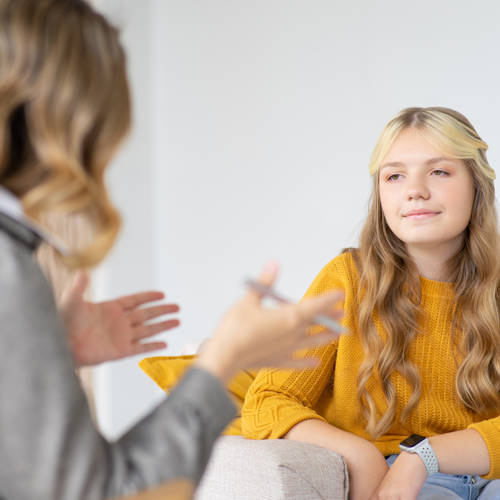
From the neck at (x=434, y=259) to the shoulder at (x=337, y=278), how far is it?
0.15 meters

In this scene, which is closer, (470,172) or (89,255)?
(89,255)

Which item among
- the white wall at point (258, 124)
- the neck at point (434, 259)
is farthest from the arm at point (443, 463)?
the white wall at point (258, 124)

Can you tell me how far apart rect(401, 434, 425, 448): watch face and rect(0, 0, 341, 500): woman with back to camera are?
0.72 m

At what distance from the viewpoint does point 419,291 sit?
5.88 ft

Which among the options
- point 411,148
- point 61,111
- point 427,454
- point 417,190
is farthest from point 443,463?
point 61,111

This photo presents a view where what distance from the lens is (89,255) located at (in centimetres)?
85

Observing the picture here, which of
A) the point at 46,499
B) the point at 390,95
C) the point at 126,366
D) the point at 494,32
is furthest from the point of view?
the point at 126,366

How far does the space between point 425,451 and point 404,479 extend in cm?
9

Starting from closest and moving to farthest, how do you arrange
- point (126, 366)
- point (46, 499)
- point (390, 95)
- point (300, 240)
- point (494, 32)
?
point (46, 499), point (494, 32), point (390, 95), point (300, 240), point (126, 366)

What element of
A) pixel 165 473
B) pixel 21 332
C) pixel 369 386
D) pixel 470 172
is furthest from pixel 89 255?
pixel 470 172

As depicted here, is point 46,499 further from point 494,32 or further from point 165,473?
point 494,32

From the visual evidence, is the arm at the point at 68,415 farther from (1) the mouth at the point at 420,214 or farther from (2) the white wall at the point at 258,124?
(2) the white wall at the point at 258,124

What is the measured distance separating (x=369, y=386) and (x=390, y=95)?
60.3 inches

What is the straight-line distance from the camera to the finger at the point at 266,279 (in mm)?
881
